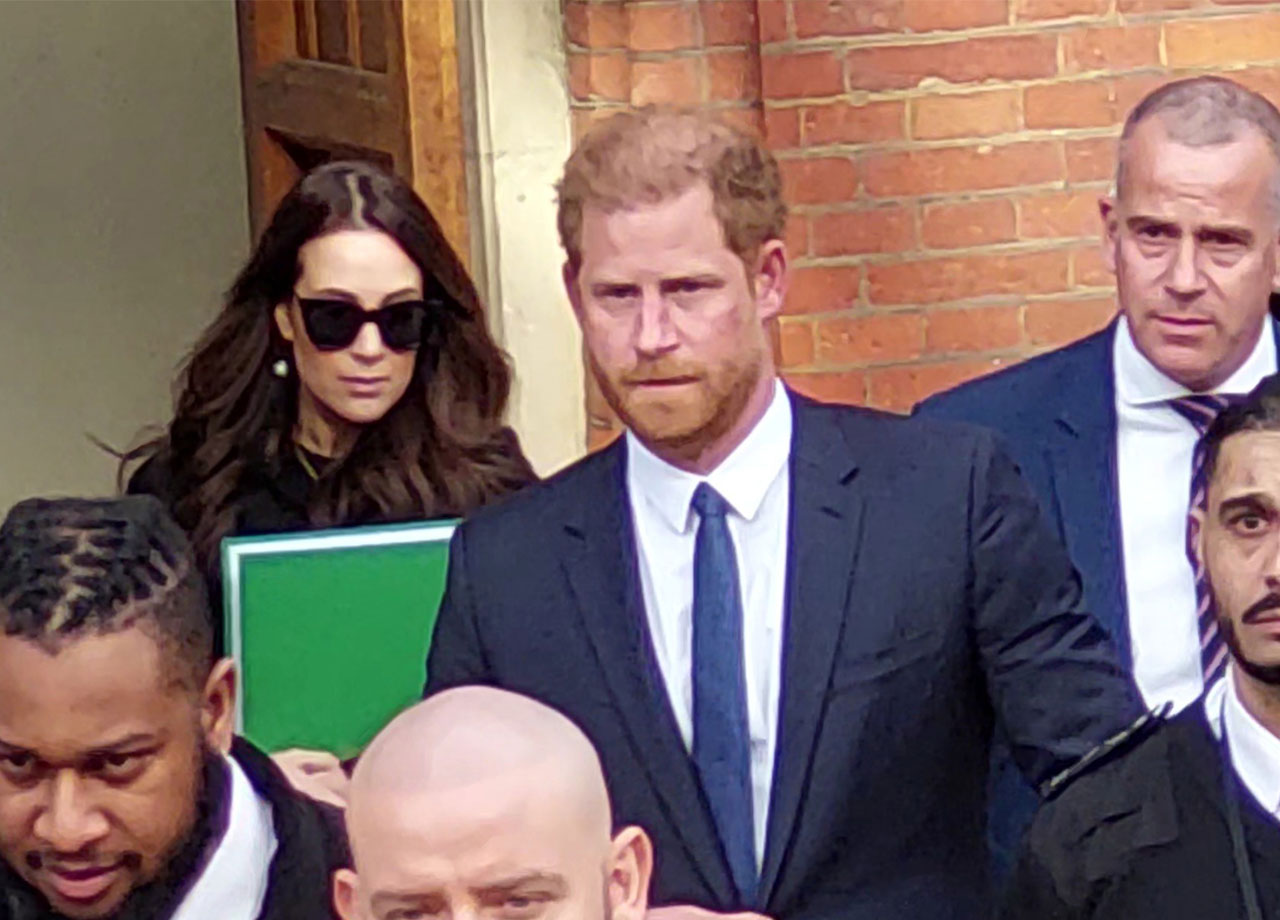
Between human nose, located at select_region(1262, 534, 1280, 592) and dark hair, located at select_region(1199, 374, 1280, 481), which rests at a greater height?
dark hair, located at select_region(1199, 374, 1280, 481)

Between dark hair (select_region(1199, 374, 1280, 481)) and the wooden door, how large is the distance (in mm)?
2556

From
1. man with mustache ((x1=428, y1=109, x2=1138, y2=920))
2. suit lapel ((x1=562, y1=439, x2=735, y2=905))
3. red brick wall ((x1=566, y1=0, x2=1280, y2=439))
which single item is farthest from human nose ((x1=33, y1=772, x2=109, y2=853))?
red brick wall ((x1=566, y1=0, x2=1280, y2=439))

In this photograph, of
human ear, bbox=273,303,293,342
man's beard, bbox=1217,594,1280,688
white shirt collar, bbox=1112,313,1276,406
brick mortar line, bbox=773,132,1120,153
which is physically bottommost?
man's beard, bbox=1217,594,1280,688

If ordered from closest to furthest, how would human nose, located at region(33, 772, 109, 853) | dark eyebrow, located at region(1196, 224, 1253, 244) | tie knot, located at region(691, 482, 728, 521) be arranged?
human nose, located at region(33, 772, 109, 853)
tie knot, located at region(691, 482, 728, 521)
dark eyebrow, located at region(1196, 224, 1253, 244)

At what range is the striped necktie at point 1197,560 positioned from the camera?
380 centimetres

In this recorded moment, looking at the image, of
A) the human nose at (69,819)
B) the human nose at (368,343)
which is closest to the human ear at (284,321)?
the human nose at (368,343)

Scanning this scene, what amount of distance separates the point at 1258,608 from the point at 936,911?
51 cm

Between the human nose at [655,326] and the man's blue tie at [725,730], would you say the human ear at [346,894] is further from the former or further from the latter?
the human nose at [655,326]

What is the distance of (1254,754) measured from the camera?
3.18 meters

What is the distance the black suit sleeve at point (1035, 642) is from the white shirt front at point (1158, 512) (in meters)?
0.40

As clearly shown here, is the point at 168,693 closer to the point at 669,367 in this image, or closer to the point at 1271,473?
the point at 669,367

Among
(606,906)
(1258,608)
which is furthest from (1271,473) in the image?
(606,906)

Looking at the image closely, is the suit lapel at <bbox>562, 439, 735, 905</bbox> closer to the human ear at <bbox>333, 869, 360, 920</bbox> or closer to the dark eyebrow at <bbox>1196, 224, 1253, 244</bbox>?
the human ear at <bbox>333, 869, 360, 920</bbox>

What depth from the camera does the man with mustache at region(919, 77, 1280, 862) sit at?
3877 mm
